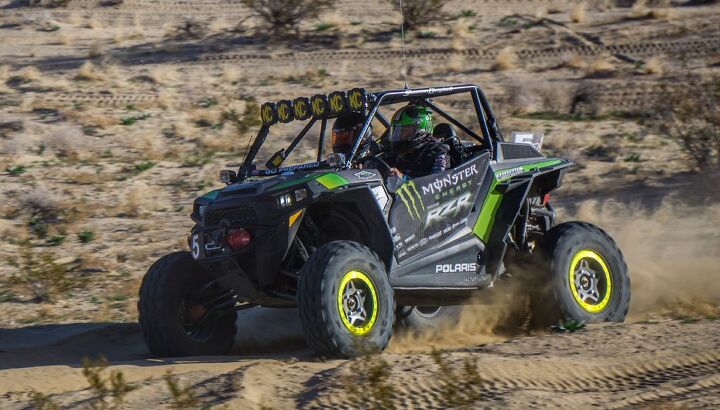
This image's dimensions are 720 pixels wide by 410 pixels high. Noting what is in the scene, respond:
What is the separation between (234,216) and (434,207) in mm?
1575

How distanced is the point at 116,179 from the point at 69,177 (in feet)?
2.20

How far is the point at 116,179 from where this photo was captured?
15648mm

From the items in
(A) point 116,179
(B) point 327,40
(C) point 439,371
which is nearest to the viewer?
(C) point 439,371

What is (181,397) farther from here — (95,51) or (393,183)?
(95,51)

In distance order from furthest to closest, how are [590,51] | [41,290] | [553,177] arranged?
[590,51] → [41,290] → [553,177]

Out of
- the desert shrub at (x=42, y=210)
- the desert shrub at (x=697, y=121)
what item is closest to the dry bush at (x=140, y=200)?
the desert shrub at (x=42, y=210)

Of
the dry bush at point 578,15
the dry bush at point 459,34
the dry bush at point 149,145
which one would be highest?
the dry bush at point 578,15

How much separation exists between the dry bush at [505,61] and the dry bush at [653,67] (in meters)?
2.47

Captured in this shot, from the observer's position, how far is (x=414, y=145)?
9.02 metres

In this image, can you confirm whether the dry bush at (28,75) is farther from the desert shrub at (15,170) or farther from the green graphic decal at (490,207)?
the green graphic decal at (490,207)

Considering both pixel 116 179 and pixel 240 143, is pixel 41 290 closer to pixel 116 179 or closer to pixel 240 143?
pixel 116 179

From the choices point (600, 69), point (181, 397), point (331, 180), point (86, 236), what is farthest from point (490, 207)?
point (600, 69)

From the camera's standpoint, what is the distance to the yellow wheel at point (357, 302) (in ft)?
25.0

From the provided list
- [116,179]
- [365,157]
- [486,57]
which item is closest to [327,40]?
[486,57]
